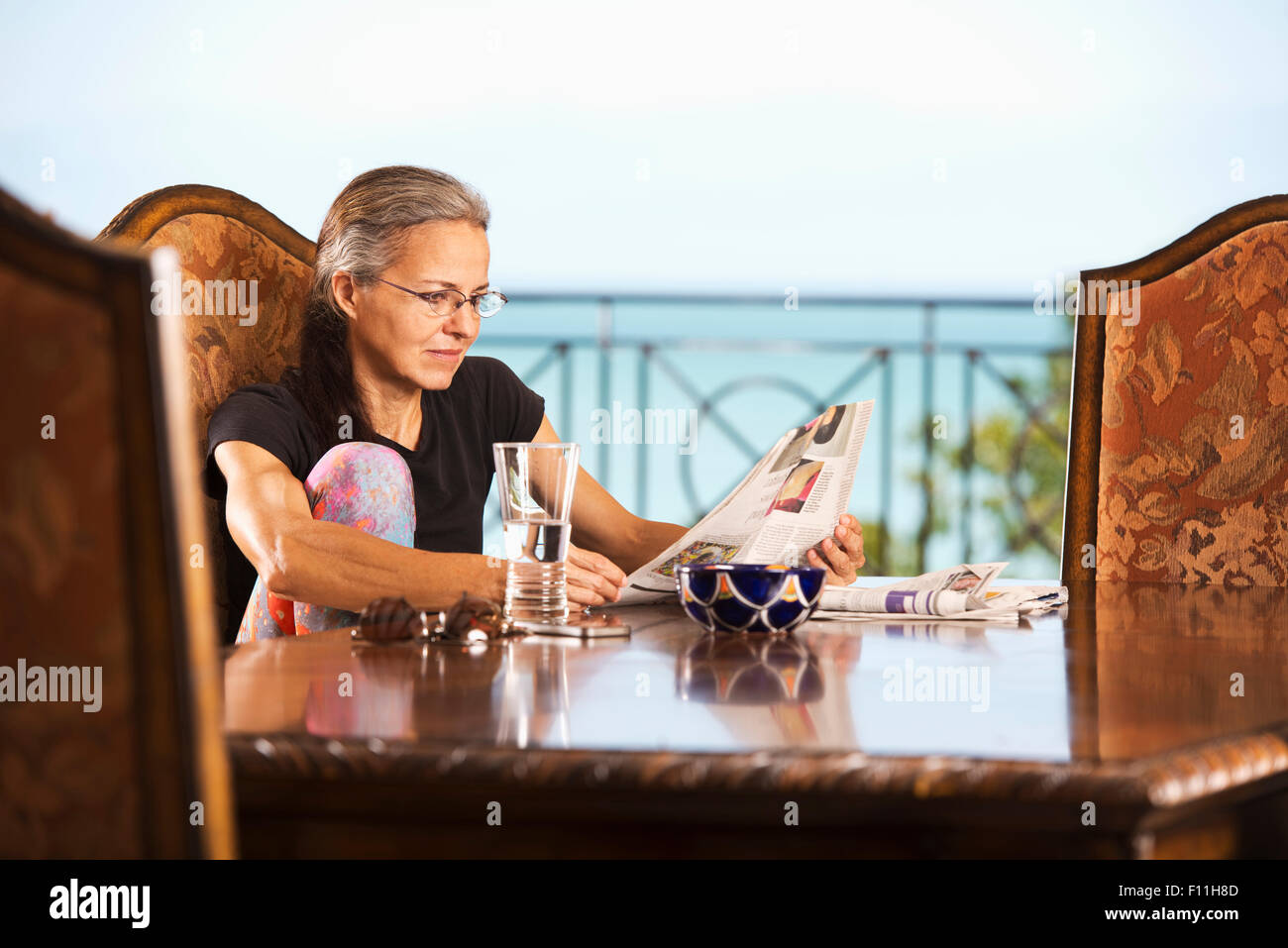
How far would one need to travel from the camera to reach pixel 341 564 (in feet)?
3.77

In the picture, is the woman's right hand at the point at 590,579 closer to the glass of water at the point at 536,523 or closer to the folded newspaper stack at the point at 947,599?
the glass of water at the point at 536,523

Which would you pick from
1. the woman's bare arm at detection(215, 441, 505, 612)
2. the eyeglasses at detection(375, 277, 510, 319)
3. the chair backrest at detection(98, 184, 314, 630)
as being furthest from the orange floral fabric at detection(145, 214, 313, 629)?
the woman's bare arm at detection(215, 441, 505, 612)

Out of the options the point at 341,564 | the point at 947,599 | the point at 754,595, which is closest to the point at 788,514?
the point at 947,599

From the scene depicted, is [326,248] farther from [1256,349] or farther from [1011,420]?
[1011,420]

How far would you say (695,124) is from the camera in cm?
959

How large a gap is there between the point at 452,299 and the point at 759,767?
1.32 metres

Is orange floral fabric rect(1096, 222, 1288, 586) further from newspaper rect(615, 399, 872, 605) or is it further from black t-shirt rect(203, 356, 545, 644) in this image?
black t-shirt rect(203, 356, 545, 644)

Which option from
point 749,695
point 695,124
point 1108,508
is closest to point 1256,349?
point 1108,508

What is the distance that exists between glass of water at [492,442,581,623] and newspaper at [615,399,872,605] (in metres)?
0.24

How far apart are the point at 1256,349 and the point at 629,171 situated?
9.27m

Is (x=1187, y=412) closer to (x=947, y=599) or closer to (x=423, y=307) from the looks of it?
(x=947, y=599)

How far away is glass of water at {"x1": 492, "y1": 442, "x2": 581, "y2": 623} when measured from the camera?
96 centimetres
